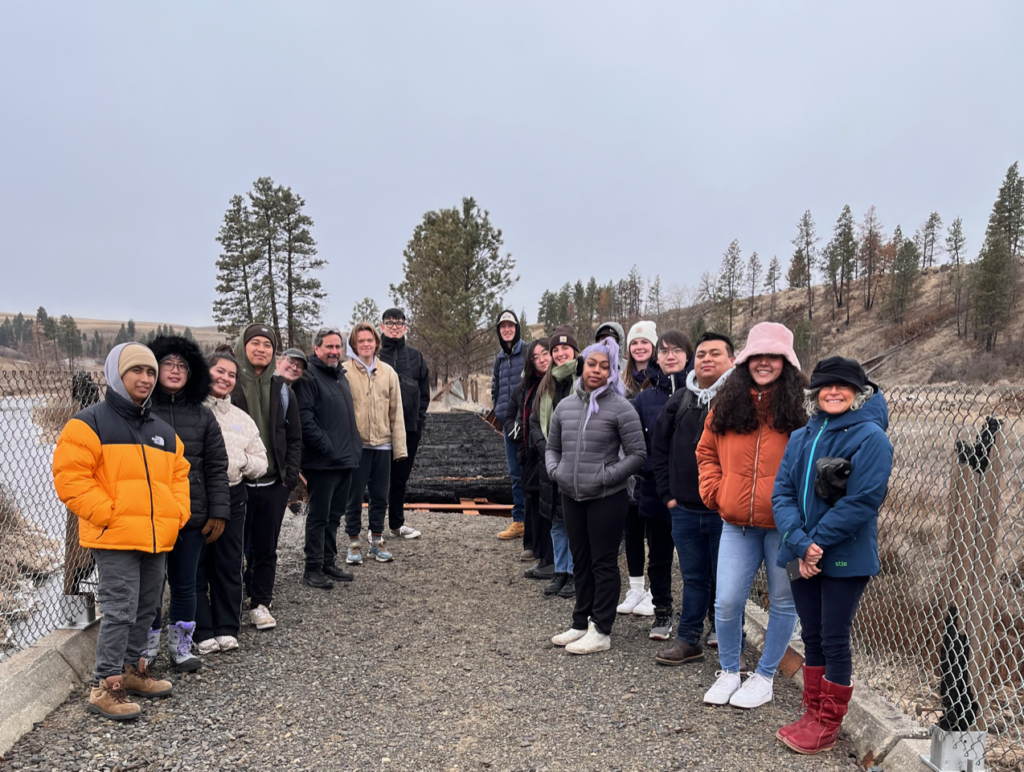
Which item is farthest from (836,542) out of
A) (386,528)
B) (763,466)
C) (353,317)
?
(353,317)

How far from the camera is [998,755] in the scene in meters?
3.38

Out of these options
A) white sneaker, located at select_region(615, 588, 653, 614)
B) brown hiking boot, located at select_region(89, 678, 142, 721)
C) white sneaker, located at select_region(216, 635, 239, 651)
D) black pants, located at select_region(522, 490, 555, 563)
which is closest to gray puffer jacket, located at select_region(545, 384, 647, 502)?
white sneaker, located at select_region(615, 588, 653, 614)

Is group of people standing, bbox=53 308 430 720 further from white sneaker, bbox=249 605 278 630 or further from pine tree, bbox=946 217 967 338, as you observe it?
pine tree, bbox=946 217 967 338

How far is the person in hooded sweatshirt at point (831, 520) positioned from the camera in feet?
8.70

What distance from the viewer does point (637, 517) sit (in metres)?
4.46

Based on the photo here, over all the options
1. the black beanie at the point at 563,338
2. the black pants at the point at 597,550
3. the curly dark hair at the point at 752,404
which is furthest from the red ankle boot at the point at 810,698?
the black beanie at the point at 563,338

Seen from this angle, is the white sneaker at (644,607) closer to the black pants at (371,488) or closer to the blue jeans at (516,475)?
the blue jeans at (516,475)

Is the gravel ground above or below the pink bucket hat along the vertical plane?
below

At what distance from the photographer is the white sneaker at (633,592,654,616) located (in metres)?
4.60

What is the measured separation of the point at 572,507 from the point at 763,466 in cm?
129

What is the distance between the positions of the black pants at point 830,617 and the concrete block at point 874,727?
261mm

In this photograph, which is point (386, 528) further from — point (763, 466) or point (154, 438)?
point (763, 466)

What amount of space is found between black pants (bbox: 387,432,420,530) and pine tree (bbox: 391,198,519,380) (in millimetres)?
27136

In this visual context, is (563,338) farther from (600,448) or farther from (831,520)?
(831,520)
